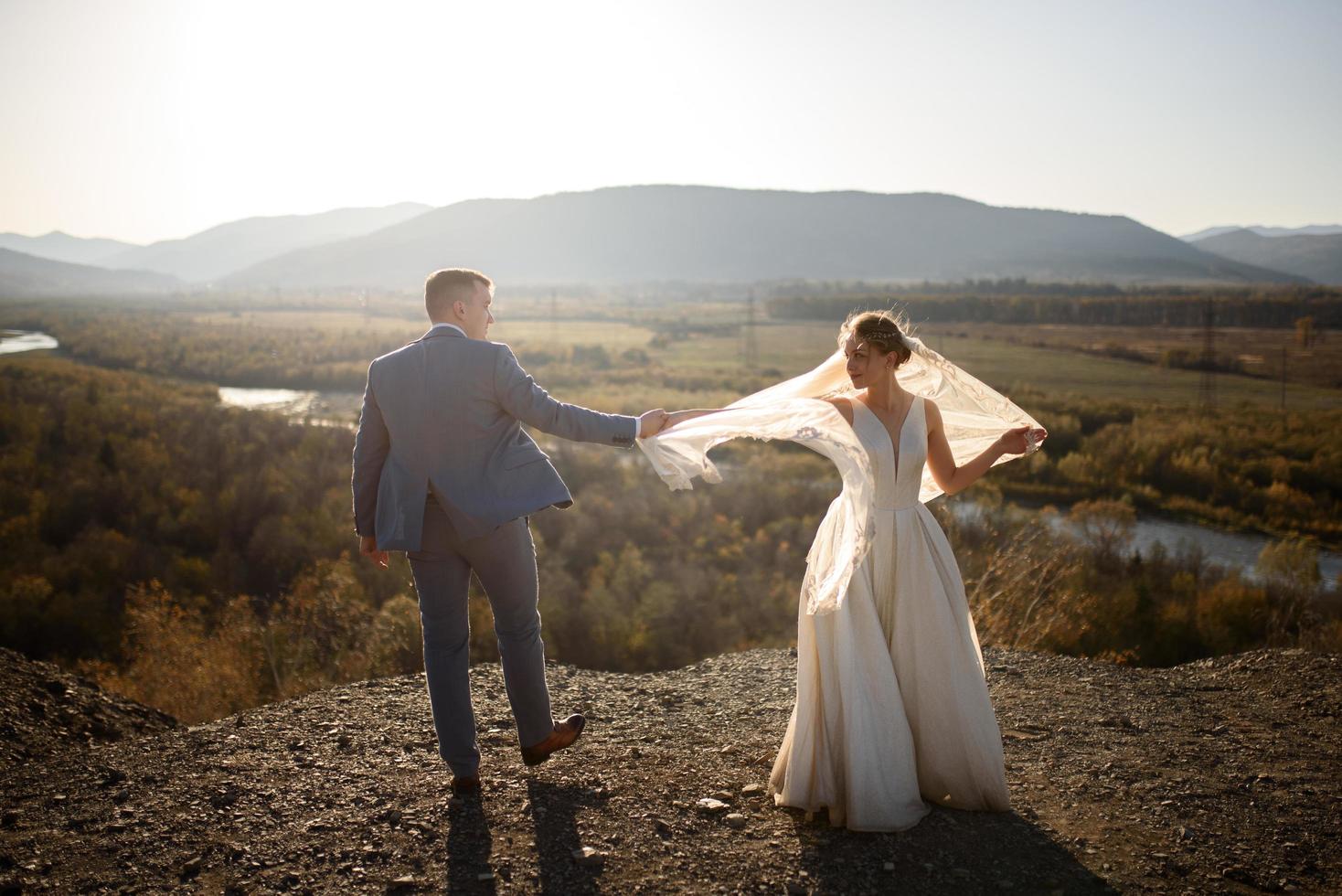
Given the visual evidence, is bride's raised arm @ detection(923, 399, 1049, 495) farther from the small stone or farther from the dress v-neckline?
the small stone

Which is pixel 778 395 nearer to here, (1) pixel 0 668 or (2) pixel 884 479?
(2) pixel 884 479

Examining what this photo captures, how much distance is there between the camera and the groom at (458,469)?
3797 millimetres

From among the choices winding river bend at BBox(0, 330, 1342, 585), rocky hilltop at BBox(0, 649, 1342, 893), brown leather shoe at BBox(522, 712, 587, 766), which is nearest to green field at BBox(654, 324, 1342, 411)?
winding river bend at BBox(0, 330, 1342, 585)

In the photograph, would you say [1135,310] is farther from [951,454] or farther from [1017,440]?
[951,454]

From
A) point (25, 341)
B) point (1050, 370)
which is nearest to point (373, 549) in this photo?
point (1050, 370)

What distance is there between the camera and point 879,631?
3863 mm

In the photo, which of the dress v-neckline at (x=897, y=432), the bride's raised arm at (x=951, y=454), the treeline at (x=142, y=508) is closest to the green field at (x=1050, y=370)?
the treeline at (x=142, y=508)

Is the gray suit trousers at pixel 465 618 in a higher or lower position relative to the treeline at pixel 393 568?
higher

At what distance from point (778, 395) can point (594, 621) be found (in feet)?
37.8

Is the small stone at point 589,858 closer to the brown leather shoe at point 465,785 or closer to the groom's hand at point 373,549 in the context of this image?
the brown leather shoe at point 465,785

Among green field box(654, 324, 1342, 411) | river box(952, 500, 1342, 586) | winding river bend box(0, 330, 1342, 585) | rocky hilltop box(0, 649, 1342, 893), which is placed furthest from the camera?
green field box(654, 324, 1342, 411)

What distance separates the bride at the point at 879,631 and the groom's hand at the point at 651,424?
0.05m

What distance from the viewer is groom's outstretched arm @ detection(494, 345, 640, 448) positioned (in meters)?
3.80

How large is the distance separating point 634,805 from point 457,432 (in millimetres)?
1960
